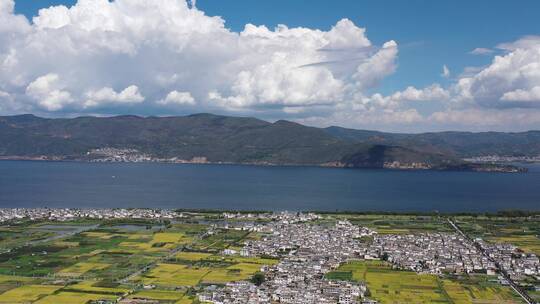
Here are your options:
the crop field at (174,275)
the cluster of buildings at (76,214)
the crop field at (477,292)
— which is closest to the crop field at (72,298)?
the crop field at (174,275)

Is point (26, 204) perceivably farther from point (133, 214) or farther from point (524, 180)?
point (524, 180)

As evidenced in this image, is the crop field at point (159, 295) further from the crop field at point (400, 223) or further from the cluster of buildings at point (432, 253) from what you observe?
the crop field at point (400, 223)

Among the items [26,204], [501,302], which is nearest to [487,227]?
[501,302]

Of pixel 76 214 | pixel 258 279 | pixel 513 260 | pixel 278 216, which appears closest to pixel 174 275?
pixel 258 279

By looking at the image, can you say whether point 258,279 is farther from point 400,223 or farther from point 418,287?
point 400,223

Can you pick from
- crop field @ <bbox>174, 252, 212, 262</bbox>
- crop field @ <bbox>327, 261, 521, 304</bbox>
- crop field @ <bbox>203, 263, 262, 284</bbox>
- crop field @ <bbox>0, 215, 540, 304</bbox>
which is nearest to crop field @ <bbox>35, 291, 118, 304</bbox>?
crop field @ <bbox>0, 215, 540, 304</bbox>

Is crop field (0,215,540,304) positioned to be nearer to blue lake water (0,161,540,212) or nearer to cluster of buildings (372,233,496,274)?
cluster of buildings (372,233,496,274)
